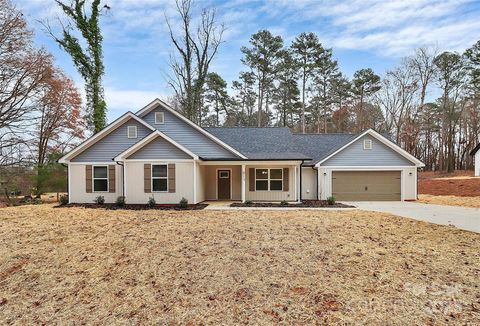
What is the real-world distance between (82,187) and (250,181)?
29.9 ft

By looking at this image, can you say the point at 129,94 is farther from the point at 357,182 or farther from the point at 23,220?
the point at 357,182

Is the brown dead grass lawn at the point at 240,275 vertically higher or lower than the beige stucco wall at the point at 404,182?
lower

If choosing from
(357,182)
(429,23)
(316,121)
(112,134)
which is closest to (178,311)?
(112,134)

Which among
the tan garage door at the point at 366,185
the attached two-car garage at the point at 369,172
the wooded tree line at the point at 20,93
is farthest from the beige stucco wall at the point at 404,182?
the wooded tree line at the point at 20,93

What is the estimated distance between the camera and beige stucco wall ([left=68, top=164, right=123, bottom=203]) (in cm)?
1530

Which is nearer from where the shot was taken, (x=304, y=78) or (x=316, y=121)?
(x=304, y=78)

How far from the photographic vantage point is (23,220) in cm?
1006

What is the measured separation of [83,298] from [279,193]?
1262 centimetres

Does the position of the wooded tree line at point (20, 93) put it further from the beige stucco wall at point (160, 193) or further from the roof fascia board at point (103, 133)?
the beige stucco wall at point (160, 193)

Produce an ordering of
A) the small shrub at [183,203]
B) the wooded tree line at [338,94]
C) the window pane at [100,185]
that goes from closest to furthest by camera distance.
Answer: the small shrub at [183,203] → the window pane at [100,185] → the wooded tree line at [338,94]

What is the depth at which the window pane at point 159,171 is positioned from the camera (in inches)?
564

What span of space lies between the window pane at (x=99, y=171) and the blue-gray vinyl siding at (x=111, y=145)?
1.40 feet

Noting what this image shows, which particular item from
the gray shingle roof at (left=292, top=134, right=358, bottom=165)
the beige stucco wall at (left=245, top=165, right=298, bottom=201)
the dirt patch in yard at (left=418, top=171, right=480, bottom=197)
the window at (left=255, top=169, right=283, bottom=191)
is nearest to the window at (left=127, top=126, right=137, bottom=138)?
the beige stucco wall at (left=245, top=165, right=298, bottom=201)

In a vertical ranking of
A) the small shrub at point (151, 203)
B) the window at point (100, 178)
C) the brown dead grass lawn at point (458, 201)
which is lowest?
the brown dead grass lawn at point (458, 201)
